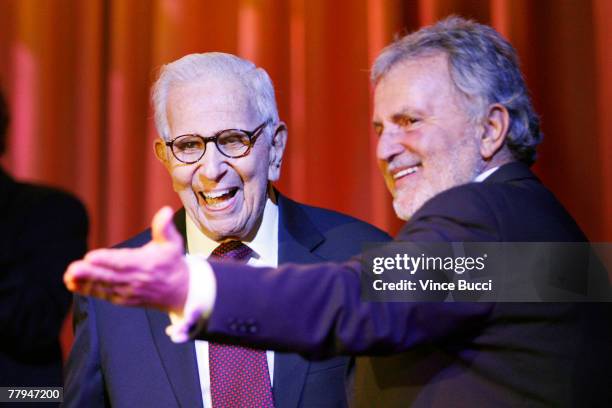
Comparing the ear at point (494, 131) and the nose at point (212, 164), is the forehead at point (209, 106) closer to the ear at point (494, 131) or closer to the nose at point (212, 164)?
the nose at point (212, 164)

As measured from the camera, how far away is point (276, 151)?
1.82 meters

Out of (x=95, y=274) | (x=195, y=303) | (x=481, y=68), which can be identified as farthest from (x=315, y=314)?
(x=481, y=68)

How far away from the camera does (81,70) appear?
220 cm

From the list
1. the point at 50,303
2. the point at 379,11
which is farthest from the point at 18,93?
the point at 379,11

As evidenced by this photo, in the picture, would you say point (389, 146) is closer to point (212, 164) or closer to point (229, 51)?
point (212, 164)

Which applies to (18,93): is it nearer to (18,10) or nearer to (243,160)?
(18,10)

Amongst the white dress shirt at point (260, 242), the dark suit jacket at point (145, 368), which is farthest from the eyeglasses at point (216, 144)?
the dark suit jacket at point (145, 368)

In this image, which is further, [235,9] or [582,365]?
A: [235,9]

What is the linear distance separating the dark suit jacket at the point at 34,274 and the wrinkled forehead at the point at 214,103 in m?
0.48

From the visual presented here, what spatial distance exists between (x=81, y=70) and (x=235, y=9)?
1.57ft

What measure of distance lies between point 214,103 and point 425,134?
54cm

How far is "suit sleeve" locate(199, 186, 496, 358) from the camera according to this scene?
3.14 feet

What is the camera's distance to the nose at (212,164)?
1.68m

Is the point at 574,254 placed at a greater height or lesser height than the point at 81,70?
lesser
